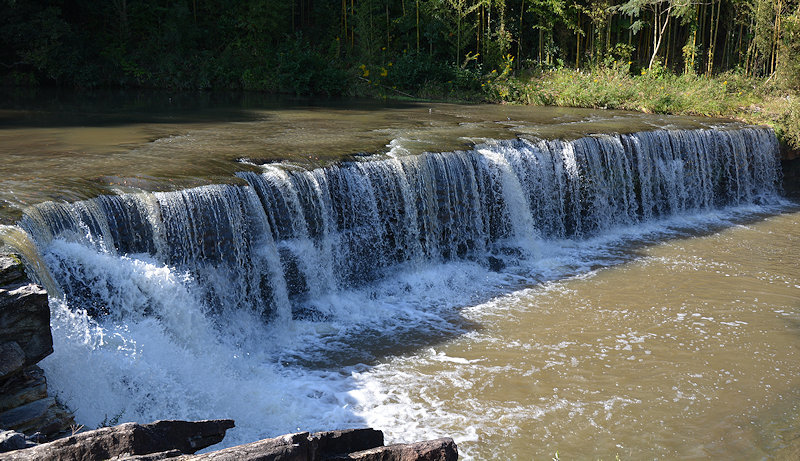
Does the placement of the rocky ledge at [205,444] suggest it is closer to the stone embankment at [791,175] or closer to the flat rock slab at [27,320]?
the flat rock slab at [27,320]

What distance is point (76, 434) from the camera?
3309 mm

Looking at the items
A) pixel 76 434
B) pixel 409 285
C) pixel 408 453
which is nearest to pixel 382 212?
pixel 409 285

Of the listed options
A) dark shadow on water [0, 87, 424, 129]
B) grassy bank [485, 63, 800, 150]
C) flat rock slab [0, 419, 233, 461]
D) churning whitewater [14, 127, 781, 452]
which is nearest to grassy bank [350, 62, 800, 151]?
grassy bank [485, 63, 800, 150]

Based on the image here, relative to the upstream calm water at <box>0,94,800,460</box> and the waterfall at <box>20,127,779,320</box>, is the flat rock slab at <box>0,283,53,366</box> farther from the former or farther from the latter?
the waterfall at <box>20,127,779,320</box>

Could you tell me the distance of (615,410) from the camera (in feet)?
18.3

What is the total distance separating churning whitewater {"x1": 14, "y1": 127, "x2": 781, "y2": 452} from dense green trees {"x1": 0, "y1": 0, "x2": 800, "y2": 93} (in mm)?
9007

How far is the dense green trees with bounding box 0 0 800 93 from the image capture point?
60.6 feet

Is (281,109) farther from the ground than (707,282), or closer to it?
farther from the ground

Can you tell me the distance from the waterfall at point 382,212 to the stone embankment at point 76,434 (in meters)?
1.44

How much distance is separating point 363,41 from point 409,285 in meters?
13.7

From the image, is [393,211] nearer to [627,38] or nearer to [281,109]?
[281,109]

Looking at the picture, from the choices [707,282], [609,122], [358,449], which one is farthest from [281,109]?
Answer: [358,449]

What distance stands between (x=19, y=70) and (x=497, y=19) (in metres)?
13.3

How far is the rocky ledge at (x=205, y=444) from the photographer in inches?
123
